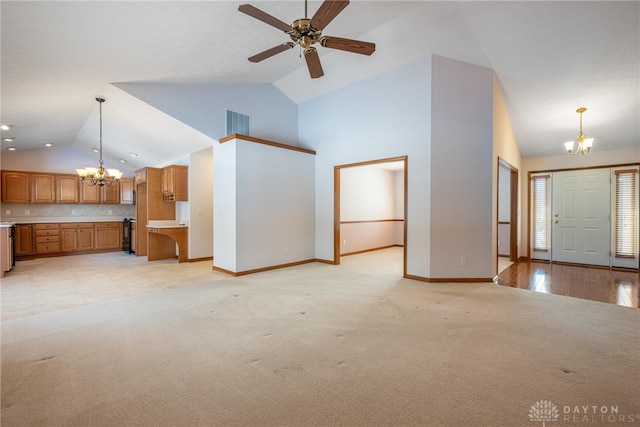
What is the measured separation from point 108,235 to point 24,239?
5.69 ft

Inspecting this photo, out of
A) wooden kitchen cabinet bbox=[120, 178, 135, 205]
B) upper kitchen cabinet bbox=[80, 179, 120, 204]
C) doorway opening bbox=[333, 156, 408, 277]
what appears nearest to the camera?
doorway opening bbox=[333, 156, 408, 277]

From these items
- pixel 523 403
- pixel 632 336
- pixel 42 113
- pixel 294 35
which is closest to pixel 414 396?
pixel 523 403

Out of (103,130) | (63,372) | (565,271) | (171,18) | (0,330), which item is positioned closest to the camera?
(63,372)

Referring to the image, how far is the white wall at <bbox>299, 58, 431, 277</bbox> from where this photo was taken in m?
4.71

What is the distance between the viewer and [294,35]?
2646 millimetres

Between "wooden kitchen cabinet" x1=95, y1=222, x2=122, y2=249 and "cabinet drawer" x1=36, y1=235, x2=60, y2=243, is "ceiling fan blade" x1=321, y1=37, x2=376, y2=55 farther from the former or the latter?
"cabinet drawer" x1=36, y1=235, x2=60, y2=243

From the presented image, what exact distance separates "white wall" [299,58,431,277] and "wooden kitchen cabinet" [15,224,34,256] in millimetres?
7353

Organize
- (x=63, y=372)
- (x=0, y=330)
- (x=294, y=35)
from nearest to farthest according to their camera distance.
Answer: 1. (x=63, y=372)
2. (x=294, y=35)
3. (x=0, y=330)

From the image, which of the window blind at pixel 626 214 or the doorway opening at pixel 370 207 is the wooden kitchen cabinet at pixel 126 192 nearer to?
the doorway opening at pixel 370 207

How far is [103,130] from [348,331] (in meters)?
7.10

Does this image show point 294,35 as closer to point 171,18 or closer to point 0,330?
point 171,18

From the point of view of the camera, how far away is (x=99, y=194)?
8305 mm

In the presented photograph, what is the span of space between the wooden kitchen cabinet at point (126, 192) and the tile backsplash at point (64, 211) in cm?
46

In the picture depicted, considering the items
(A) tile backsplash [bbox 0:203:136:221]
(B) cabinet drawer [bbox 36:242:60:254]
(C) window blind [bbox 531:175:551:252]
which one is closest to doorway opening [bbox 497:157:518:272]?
(C) window blind [bbox 531:175:551:252]
